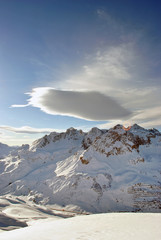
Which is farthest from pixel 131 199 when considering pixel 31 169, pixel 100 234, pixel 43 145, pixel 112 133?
pixel 43 145

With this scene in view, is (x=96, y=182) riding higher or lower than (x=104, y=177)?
lower

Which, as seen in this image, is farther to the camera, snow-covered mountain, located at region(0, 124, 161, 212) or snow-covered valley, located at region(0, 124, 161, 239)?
snow-covered mountain, located at region(0, 124, 161, 212)

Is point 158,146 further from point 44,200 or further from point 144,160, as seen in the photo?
point 44,200

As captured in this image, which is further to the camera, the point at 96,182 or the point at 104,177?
the point at 104,177

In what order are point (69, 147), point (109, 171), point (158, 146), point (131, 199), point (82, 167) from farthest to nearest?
point (69, 147), point (158, 146), point (82, 167), point (109, 171), point (131, 199)

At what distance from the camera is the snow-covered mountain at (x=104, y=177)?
47.8 metres

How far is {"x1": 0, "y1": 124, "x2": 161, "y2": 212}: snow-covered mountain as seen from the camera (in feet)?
157

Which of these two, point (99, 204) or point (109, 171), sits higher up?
point (109, 171)

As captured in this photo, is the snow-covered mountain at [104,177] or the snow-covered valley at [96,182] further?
the snow-covered mountain at [104,177]

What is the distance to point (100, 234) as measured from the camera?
11.8m

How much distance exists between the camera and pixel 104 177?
180 feet

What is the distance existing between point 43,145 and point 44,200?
51.9 m

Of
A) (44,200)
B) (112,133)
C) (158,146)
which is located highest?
(112,133)

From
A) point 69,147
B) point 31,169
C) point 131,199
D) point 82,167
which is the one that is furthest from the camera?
point 69,147
